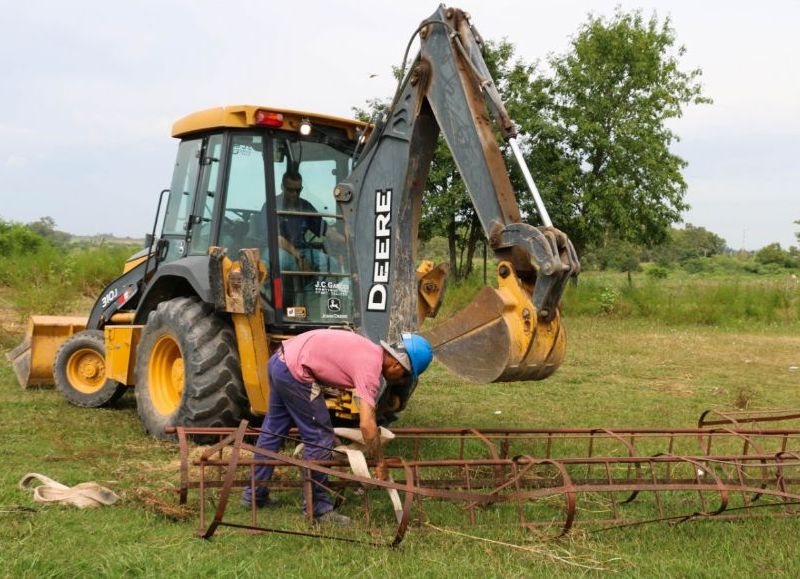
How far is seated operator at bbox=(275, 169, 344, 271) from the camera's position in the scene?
732cm

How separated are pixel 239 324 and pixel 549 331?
8.41ft

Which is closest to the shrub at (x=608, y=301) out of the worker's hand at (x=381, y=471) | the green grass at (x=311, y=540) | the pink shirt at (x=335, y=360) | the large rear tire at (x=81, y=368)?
the green grass at (x=311, y=540)

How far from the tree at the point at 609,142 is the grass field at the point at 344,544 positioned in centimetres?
1385

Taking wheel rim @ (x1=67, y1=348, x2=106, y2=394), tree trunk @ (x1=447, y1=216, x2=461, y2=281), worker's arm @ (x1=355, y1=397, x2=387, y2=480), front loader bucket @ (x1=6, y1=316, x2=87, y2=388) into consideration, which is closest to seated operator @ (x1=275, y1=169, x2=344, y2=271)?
worker's arm @ (x1=355, y1=397, x2=387, y2=480)

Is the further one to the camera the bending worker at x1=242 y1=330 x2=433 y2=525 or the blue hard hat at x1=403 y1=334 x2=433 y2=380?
the blue hard hat at x1=403 y1=334 x2=433 y2=380

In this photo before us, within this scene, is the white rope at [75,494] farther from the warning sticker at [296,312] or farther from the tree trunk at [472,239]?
the tree trunk at [472,239]

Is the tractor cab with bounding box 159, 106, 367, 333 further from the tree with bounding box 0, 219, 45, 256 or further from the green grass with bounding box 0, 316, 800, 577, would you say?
the tree with bounding box 0, 219, 45, 256

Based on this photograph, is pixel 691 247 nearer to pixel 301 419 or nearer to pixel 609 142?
pixel 609 142

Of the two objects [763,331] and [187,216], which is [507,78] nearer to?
[763,331]

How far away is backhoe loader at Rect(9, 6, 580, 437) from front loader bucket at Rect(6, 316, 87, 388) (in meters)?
2.05

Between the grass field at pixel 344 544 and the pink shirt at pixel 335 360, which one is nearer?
the grass field at pixel 344 544

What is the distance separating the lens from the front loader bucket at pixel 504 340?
564 cm

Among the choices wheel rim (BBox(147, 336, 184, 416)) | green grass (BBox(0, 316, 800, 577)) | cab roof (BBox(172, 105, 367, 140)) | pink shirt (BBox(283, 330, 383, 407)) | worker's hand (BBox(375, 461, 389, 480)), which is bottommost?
green grass (BBox(0, 316, 800, 577))

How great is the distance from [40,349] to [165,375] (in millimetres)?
3006
